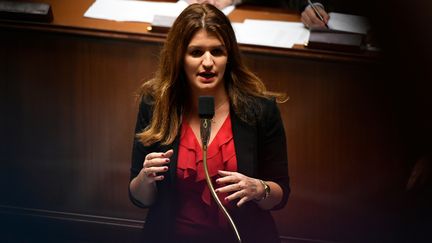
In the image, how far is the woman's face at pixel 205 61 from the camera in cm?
155

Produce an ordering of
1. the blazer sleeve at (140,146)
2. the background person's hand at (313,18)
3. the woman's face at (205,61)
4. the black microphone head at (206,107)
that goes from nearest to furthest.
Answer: the black microphone head at (206,107) < the woman's face at (205,61) < the blazer sleeve at (140,146) < the background person's hand at (313,18)

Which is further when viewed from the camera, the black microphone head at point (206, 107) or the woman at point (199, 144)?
the woman at point (199, 144)

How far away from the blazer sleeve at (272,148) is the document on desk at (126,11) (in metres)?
0.57

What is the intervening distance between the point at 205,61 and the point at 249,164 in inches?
11.3

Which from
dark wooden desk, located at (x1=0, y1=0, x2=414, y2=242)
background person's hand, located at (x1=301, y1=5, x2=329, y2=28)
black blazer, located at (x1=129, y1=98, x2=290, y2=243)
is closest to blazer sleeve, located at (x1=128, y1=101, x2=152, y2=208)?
black blazer, located at (x1=129, y1=98, x2=290, y2=243)

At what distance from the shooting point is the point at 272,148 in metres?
1.67

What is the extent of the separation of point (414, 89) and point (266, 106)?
3.09ft

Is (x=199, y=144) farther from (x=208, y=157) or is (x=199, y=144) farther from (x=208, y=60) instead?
(x=208, y=60)

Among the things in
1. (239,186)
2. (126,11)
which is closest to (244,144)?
(239,186)

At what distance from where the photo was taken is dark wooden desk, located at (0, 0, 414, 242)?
6.67ft

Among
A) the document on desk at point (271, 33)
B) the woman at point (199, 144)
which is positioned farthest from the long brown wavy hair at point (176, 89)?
the document on desk at point (271, 33)

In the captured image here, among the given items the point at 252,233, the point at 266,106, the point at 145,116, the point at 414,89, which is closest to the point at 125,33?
the point at 145,116

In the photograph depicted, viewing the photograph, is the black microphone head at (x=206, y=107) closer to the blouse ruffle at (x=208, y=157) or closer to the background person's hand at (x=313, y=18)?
the blouse ruffle at (x=208, y=157)

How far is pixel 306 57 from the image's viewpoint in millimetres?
2004
